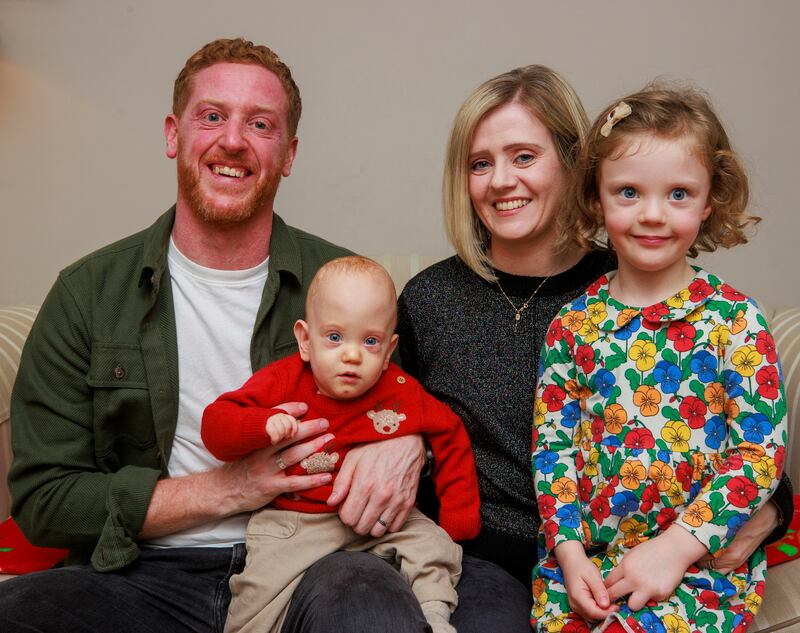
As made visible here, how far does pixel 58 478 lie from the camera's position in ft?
5.49

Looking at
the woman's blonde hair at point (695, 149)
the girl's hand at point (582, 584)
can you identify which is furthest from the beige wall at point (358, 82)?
the girl's hand at point (582, 584)

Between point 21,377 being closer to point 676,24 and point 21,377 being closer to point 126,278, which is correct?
point 126,278

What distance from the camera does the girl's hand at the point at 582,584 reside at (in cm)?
145

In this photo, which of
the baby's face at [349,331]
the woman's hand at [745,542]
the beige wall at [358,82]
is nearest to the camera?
the woman's hand at [745,542]

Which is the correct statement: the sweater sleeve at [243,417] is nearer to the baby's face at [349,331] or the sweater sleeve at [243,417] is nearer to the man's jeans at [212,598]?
the baby's face at [349,331]

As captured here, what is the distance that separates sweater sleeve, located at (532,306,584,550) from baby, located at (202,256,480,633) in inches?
6.3

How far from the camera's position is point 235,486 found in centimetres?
165

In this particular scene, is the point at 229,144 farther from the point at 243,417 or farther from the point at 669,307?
the point at 669,307

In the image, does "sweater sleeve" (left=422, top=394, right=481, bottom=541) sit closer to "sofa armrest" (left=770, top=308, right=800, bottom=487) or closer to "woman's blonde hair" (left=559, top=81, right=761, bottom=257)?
"woman's blonde hair" (left=559, top=81, right=761, bottom=257)

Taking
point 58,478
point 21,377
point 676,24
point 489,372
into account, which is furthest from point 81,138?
point 676,24

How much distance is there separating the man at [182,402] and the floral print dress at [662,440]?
1.00 feet

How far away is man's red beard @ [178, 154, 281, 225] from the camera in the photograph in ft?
5.98

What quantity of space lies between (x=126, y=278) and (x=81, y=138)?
1365mm

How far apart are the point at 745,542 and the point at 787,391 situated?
Result: 0.67 meters
